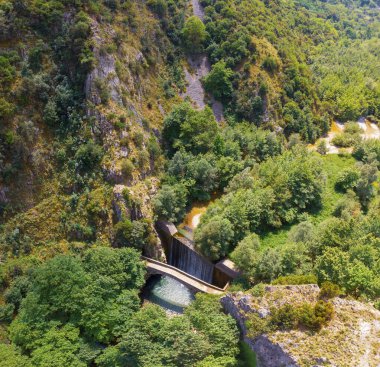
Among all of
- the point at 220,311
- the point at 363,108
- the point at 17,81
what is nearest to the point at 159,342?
the point at 220,311

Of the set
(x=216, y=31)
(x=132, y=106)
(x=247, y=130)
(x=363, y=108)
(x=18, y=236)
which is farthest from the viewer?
(x=363, y=108)

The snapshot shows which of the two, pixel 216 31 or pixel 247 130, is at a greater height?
pixel 216 31

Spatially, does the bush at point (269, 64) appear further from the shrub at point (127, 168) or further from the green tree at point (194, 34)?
the shrub at point (127, 168)

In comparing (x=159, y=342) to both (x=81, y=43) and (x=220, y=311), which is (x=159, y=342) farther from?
(x=81, y=43)

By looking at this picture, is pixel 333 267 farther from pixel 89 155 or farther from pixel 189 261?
pixel 89 155

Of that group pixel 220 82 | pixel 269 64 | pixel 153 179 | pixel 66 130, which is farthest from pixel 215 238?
pixel 269 64
